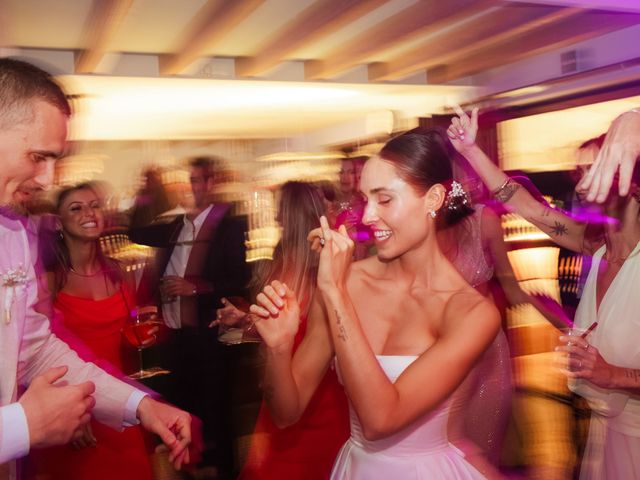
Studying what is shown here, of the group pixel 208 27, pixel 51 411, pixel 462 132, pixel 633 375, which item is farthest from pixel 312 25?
pixel 51 411

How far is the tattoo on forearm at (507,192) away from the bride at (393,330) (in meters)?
0.59

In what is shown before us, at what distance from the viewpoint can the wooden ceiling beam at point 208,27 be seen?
3160 millimetres

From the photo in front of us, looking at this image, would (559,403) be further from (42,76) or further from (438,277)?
(42,76)

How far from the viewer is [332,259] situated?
1666mm

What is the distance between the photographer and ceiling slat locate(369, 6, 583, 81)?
377cm

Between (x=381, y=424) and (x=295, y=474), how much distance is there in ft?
2.55

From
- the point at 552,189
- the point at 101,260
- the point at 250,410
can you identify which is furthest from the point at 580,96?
the point at 101,260

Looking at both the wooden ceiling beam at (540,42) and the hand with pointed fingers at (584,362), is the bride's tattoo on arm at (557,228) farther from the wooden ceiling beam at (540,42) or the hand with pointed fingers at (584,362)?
the wooden ceiling beam at (540,42)

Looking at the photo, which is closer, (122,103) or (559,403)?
(559,403)

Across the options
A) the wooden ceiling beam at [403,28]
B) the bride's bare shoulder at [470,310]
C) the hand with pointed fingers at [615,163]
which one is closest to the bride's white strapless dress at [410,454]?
the bride's bare shoulder at [470,310]

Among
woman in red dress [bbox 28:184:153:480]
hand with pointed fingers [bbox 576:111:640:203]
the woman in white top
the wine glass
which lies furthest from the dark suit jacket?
hand with pointed fingers [bbox 576:111:640:203]

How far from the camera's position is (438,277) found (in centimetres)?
193

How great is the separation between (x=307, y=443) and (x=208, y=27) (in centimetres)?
228

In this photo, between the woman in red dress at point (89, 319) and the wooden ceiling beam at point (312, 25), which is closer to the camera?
the woman in red dress at point (89, 319)
